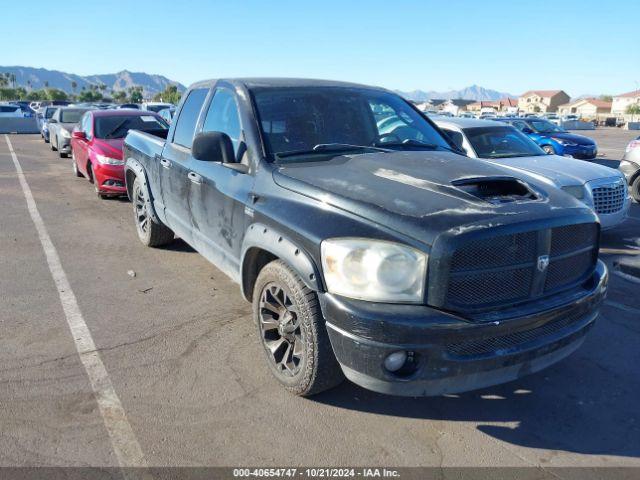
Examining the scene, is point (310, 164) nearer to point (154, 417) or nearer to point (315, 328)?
point (315, 328)

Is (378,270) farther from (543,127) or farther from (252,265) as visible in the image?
(543,127)

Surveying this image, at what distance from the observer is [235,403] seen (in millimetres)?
3312

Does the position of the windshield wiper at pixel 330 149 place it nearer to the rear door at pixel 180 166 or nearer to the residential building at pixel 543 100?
the rear door at pixel 180 166

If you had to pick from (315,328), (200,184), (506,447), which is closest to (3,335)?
(200,184)

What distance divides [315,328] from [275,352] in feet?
2.11

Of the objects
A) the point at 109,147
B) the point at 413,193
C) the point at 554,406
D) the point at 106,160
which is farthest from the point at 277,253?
the point at 109,147

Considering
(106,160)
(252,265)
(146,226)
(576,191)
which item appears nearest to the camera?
(252,265)

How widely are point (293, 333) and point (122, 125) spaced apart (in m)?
8.42

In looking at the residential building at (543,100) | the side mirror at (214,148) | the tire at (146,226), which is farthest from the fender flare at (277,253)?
the residential building at (543,100)

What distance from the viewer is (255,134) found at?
3.79 m

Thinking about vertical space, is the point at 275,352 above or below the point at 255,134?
below

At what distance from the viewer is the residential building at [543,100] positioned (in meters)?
139

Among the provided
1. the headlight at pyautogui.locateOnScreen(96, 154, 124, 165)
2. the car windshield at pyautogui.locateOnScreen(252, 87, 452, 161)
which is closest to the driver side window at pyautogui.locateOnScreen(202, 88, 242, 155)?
the car windshield at pyautogui.locateOnScreen(252, 87, 452, 161)

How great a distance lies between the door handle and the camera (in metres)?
4.36
